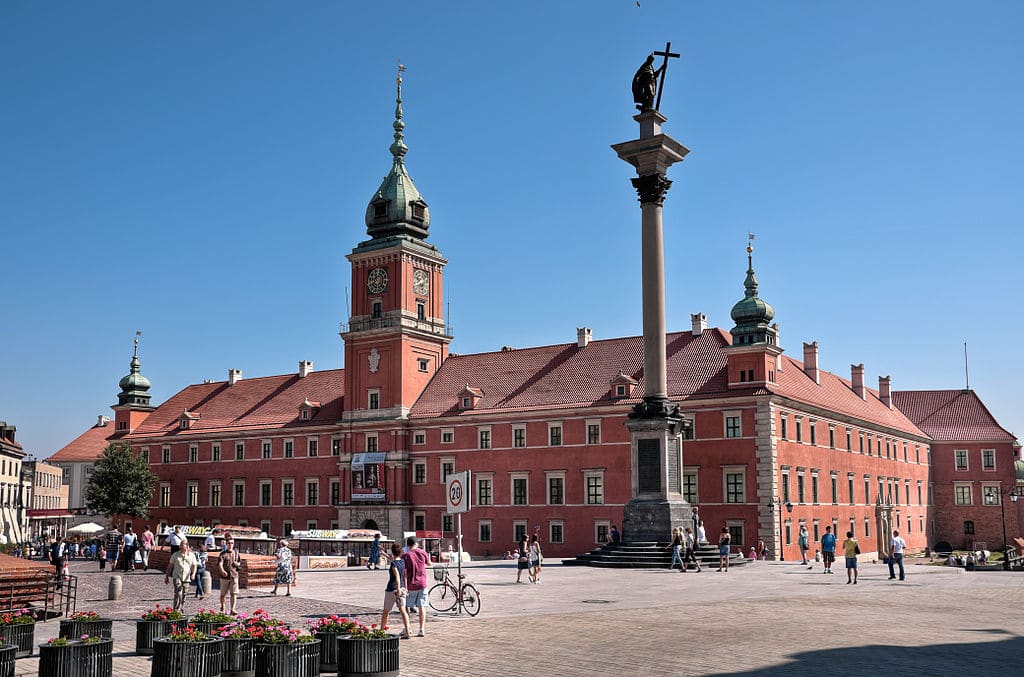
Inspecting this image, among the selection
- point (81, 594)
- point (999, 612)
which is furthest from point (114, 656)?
point (999, 612)

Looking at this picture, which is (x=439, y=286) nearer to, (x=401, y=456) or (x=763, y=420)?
(x=401, y=456)

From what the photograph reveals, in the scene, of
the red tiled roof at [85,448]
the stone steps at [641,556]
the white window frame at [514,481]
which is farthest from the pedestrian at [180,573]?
the red tiled roof at [85,448]

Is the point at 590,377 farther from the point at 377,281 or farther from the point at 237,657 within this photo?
the point at 237,657

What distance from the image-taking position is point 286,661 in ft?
42.2

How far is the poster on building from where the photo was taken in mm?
67438

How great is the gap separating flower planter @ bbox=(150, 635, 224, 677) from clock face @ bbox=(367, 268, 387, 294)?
58.3 m

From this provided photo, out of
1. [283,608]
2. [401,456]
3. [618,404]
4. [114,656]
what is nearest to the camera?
[114,656]

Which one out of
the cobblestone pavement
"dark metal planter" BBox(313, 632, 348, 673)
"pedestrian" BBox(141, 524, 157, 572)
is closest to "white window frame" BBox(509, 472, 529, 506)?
"pedestrian" BBox(141, 524, 157, 572)

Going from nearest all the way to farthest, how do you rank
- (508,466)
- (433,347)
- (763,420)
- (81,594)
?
(81,594) → (763,420) → (508,466) → (433,347)

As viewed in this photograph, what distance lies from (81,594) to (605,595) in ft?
48.3

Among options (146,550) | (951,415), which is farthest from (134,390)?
(951,415)

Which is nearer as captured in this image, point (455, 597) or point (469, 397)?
point (455, 597)

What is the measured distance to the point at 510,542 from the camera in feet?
202

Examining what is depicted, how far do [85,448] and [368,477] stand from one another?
39.5m
